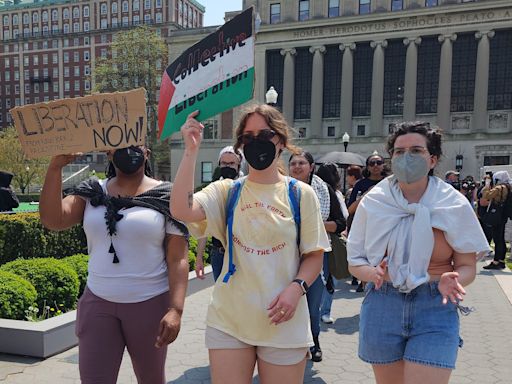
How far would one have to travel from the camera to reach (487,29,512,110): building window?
42875 millimetres

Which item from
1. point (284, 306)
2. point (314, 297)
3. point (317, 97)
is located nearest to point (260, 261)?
point (284, 306)

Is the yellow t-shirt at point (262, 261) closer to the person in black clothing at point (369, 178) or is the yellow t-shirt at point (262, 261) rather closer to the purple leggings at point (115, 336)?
the purple leggings at point (115, 336)

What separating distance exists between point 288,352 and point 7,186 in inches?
341

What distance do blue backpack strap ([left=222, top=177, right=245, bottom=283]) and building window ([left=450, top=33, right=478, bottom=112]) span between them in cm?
4703

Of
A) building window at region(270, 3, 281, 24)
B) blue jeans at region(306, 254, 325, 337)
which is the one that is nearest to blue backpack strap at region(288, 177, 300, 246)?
blue jeans at region(306, 254, 325, 337)

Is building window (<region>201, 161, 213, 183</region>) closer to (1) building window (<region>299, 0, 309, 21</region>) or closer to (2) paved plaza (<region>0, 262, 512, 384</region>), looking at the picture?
(1) building window (<region>299, 0, 309, 21</region>)

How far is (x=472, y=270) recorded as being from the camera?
2479 mm

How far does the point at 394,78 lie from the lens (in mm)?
46531

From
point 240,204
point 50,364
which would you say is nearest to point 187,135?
point 240,204

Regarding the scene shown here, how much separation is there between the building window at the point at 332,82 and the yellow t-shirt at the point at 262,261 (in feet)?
154

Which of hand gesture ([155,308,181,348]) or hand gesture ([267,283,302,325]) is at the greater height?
hand gesture ([267,283,302,325])

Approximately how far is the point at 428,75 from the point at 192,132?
4790 cm

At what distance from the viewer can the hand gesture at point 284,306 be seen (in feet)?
7.35

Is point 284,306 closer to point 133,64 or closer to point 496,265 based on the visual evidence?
point 496,265
